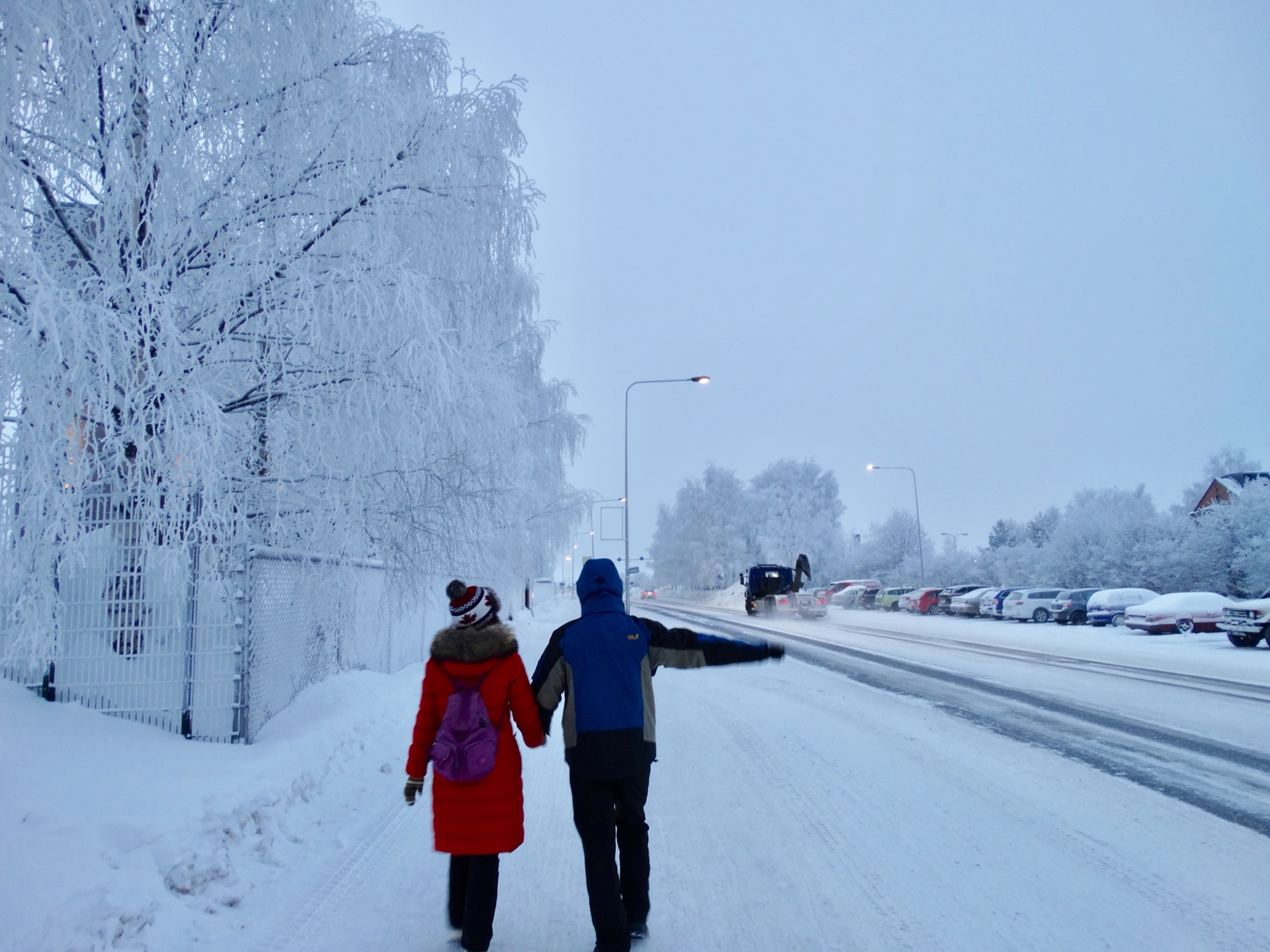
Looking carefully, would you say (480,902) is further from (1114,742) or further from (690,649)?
(1114,742)

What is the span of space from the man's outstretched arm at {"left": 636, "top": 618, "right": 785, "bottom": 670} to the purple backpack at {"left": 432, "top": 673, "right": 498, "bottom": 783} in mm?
859

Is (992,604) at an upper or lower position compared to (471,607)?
lower

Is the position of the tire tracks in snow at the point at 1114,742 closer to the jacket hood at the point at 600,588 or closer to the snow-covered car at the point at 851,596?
the jacket hood at the point at 600,588

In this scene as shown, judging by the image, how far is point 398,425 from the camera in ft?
21.1

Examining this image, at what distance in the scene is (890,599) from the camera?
47812 mm

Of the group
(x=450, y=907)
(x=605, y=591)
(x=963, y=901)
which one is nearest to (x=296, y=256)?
(x=605, y=591)

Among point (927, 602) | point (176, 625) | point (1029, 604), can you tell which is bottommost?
point (927, 602)

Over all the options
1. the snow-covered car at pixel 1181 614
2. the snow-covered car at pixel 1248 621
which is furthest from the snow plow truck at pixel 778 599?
the snow-covered car at pixel 1248 621

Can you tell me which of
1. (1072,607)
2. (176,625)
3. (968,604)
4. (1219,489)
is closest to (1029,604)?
(1072,607)

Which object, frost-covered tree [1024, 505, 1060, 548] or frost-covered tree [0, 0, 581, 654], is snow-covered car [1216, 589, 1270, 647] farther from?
frost-covered tree [1024, 505, 1060, 548]

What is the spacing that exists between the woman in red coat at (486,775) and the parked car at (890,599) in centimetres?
4613

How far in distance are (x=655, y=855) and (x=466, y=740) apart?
2.06 meters

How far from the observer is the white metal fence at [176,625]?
5656 millimetres

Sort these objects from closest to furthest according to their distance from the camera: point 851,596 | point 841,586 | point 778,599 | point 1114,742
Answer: point 1114,742 < point 778,599 < point 851,596 < point 841,586
